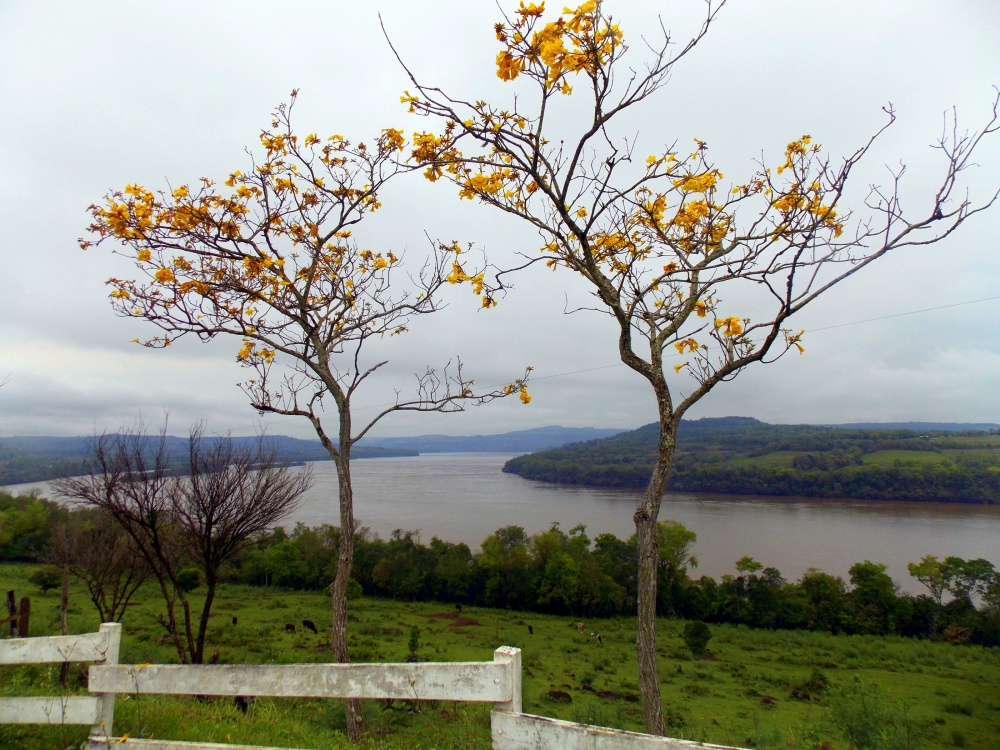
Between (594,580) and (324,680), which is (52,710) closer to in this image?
(324,680)

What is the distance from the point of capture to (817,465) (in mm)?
52438

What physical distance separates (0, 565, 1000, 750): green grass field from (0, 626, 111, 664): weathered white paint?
527 mm

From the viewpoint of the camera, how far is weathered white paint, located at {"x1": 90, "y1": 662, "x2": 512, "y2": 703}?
210 centimetres

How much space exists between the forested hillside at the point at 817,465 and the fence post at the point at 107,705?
52.9 meters

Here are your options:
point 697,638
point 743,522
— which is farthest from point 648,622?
point 743,522

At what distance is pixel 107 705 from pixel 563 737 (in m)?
2.45

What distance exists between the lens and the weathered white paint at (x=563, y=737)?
5.79 feet

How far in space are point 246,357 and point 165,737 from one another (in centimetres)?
344

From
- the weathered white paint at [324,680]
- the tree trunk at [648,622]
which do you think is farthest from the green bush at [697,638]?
the weathered white paint at [324,680]

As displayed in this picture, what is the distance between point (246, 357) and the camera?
5.71m

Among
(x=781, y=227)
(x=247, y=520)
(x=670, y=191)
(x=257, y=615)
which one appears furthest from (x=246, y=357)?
(x=257, y=615)

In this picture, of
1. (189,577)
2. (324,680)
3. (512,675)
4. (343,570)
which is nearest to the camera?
(512,675)

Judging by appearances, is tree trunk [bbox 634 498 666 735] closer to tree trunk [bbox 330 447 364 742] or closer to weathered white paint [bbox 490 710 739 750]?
weathered white paint [bbox 490 710 739 750]

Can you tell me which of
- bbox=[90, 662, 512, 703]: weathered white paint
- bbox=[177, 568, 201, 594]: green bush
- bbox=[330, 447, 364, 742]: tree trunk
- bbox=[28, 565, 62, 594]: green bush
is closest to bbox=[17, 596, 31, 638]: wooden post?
bbox=[330, 447, 364, 742]: tree trunk
